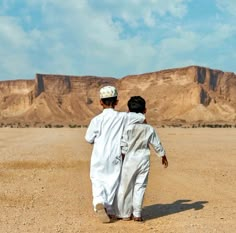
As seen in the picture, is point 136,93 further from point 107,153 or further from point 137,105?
point 107,153

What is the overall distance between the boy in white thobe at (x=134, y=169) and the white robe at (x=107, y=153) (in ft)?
0.31

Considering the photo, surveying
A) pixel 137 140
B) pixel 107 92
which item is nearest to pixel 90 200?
pixel 137 140

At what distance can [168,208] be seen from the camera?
7.79 m

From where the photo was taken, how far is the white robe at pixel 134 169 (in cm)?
666

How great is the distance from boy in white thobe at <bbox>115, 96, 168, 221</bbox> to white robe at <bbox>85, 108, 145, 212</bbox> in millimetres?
95

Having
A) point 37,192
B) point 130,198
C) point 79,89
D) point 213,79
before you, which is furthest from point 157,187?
point 79,89

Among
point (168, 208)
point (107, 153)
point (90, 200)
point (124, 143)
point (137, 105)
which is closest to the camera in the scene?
point (107, 153)

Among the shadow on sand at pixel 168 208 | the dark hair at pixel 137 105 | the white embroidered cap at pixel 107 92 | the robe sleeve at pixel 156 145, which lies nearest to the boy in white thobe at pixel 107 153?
the white embroidered cap at pixel 107 92

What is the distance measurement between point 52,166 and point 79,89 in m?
124

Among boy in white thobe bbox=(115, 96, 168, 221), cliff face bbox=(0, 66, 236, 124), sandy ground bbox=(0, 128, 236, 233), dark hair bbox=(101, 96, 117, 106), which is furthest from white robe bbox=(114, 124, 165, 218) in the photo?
cliff face bbox=(0, 66, 236, 124)

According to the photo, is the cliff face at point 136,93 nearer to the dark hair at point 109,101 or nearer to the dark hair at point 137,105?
the dark hair at point 137,105

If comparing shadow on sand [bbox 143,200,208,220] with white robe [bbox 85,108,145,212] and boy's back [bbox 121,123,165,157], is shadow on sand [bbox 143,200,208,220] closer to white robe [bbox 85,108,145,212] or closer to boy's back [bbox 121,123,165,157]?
white robe [bbox 85,108,145,212]

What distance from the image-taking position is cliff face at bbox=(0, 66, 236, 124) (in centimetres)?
10862

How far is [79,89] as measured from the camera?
13725 cm
